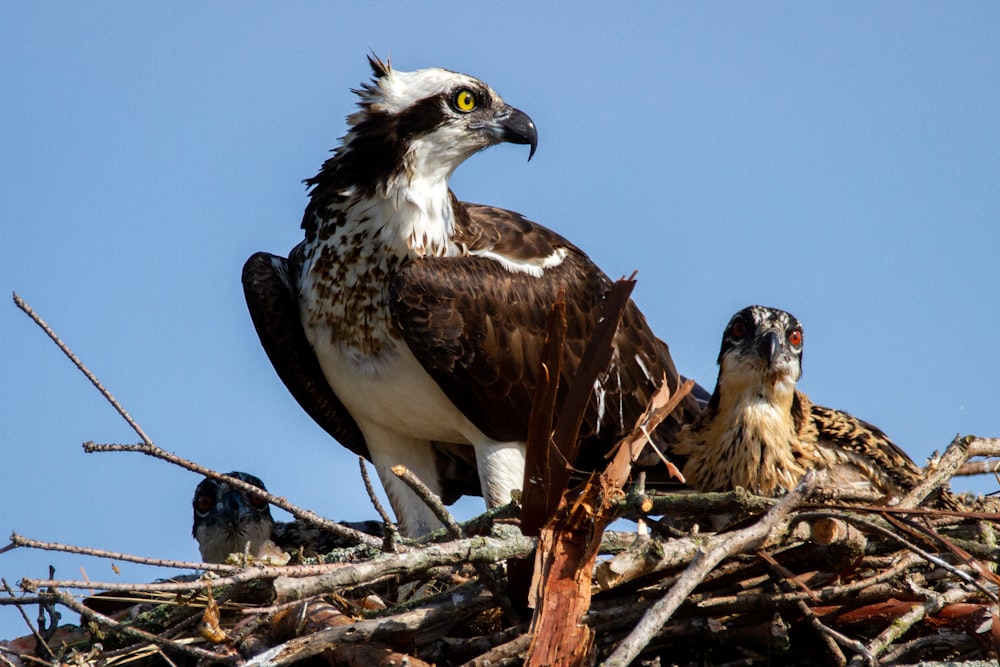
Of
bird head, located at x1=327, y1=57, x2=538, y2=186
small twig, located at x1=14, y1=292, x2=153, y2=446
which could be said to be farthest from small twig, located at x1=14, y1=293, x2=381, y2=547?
bird head, located at x1=327, y1=57, x2=538, y2=186

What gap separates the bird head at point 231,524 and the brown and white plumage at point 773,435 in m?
2.51

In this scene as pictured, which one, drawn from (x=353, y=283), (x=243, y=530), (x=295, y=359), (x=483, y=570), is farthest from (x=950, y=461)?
(x=243, y=530)

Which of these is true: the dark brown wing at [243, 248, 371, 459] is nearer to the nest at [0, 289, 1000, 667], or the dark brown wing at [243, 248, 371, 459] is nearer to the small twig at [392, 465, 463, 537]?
the nest at [0, 289, 1000, 667]

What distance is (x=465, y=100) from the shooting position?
6520mm

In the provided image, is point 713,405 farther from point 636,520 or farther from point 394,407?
point 636,520

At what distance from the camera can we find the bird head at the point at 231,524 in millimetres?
7387

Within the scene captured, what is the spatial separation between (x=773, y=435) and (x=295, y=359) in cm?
243

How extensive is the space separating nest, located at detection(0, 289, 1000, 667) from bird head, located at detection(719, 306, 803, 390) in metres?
1.21

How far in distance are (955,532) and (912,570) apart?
10.4 inches

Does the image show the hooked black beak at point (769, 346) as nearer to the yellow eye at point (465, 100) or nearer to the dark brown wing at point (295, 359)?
the dark brown wing at point (295, 359)

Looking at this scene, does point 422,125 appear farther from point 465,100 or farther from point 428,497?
point 428,497

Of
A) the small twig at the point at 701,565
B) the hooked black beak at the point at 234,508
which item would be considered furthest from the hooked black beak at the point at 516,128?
the small twig at the point at 701,565

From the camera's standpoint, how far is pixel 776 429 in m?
6.02

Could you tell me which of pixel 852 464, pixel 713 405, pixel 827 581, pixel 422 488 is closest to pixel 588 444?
pixel 713 405
